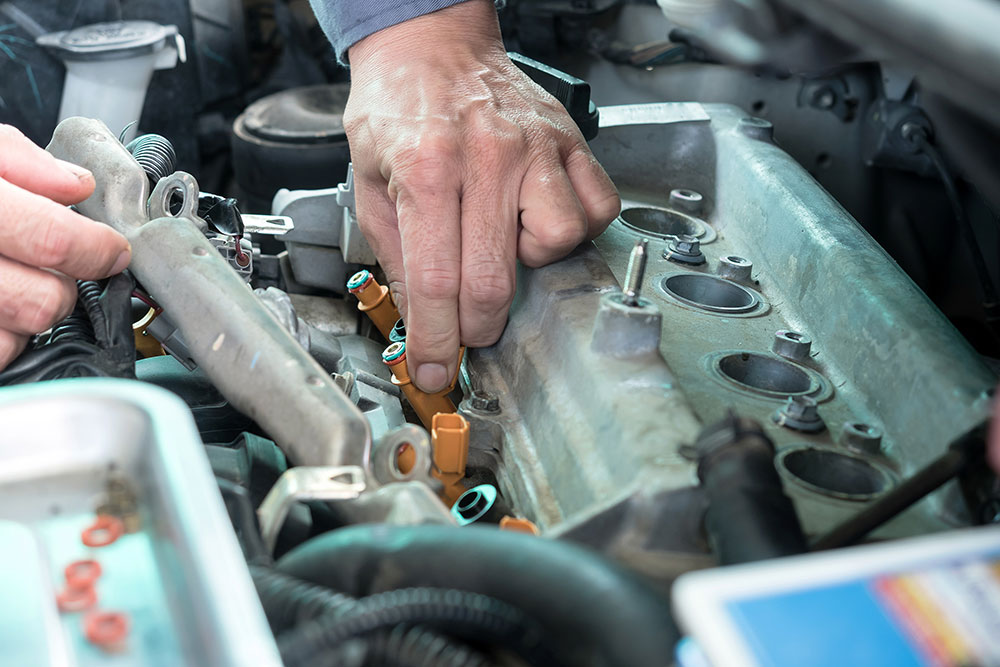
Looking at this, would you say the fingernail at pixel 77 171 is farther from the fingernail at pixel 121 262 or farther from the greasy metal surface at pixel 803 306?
the greasy metal surface at pixel 803 306

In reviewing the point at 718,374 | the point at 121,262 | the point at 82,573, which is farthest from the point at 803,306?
the point at 82,573

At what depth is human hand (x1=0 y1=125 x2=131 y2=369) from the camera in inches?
36.7

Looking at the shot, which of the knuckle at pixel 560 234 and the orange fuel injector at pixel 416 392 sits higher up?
the knuckle at pixel 560 234

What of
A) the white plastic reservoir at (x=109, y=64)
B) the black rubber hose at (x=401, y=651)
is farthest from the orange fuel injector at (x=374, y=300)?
the white plastic reservoir at (x=109, y=64)

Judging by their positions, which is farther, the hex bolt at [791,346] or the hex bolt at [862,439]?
the hex bolt at [791,346]

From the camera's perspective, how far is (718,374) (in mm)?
1102

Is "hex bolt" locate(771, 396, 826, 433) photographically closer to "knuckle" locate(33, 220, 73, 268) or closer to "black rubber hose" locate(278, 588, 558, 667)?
"black rubber hose" locate(278, 588, 558, 667)

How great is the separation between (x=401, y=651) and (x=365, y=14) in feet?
3.46

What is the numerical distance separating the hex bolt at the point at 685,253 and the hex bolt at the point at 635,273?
447mm

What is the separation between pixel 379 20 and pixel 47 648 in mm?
1019

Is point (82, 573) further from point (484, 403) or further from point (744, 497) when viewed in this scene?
point (484, 403)

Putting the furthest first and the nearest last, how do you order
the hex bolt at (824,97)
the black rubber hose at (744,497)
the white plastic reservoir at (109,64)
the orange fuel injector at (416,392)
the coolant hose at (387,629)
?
the white plastic reservoir at (109,64)
the hex bolt at (824,97)
the orange fuel injector at (416,392)
the black rubber hose at (744,497)
the coolant hose at (387,629)

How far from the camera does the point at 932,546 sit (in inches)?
21.0

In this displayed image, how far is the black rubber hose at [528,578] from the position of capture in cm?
58
